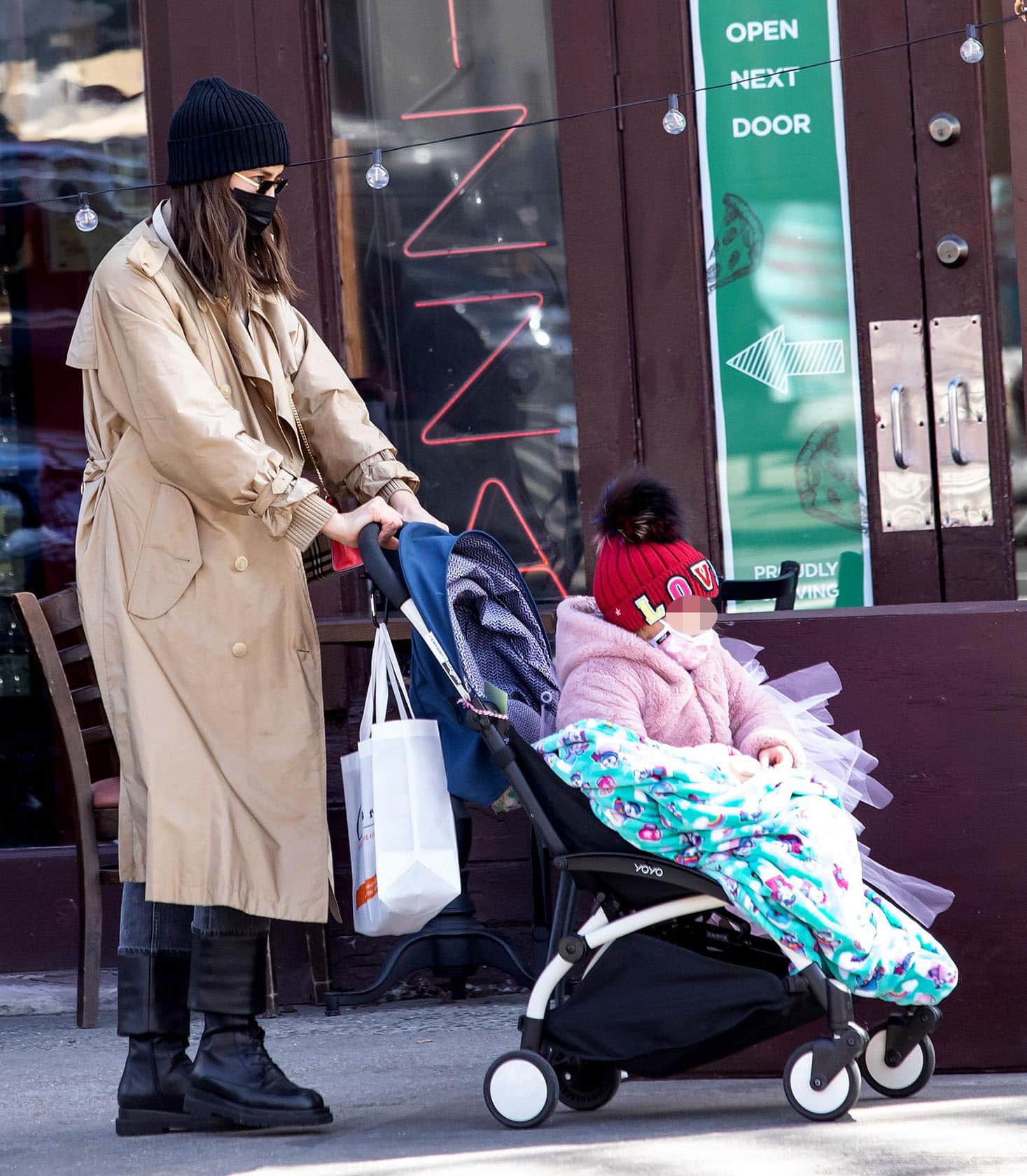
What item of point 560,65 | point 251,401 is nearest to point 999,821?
point 251,401

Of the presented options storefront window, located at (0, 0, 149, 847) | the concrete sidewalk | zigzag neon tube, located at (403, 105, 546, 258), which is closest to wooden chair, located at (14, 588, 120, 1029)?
the concrete sidewalk

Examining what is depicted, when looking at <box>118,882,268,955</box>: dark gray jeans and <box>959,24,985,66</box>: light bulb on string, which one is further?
<box>959,24,985,66</box>: light bulb on string

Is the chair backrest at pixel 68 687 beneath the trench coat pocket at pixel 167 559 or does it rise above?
beneath

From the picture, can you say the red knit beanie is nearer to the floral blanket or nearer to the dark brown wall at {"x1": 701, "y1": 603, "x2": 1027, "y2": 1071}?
the floral blanket

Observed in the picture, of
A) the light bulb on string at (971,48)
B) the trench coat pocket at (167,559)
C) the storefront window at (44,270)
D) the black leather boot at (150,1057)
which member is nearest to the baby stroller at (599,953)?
the trench coat pocket at (167,559)

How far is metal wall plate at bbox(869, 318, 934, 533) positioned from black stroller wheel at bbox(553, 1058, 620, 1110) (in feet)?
7.57

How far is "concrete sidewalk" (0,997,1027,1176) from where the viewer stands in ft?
8.55

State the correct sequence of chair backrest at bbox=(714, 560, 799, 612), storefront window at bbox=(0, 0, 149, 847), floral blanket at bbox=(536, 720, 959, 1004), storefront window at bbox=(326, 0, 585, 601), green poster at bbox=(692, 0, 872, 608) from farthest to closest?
1. storefront window at bbox=(0, 0, 149, 847)
2. storefront window at bbox=(326, 0, 585, 601)
3. green poster at bbox=(692, 0, 872, 608)
4. chair backrest at bbox=(714, 560, 799, 612)
5. floral blanket at bbox=(536, 720, 959, 1004)

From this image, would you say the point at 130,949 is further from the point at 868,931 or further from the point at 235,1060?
the point at 868,931

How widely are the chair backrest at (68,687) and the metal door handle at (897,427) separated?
97.3 inches

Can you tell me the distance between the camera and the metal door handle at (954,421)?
4.79 m

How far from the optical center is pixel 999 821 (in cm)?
341

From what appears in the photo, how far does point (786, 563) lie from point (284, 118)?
214 centimetres

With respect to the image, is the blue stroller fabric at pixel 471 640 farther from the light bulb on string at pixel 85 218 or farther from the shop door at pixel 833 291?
the light bulb on string at pixel 85 218
